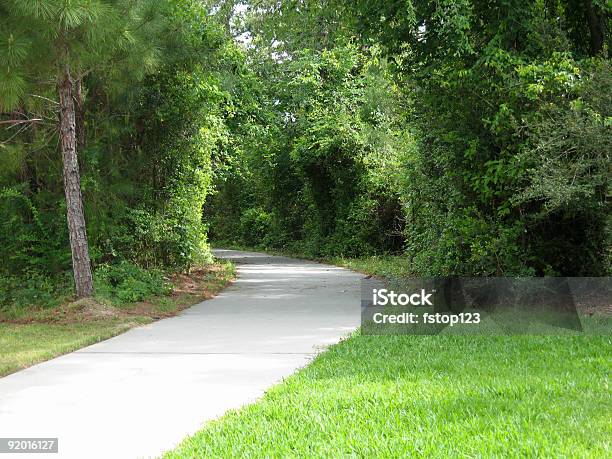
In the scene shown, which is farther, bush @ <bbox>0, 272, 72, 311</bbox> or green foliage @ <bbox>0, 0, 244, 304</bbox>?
bush @ <bbox>0, 272, 72, 311</bbox>

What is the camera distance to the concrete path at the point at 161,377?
546 cm

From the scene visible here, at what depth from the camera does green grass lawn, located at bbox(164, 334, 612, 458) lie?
4.84 m

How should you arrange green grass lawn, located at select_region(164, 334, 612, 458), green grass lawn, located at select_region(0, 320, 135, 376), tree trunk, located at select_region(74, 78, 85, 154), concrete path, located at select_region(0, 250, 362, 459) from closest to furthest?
green grass lawn, located at select_region(164, 334, 612, 458) < concrete path, located at select_region(0, 250, 362, 459) < green grass lawn, located at select_region(0, 320, 135, 376) < tree trunk, located at select_region(74, 78, 85, 154)

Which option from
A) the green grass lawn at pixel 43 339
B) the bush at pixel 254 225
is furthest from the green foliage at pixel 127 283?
the bush at pixel 254 225

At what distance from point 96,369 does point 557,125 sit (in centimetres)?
704

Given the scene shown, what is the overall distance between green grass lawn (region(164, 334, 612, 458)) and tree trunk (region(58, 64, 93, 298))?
657 cm

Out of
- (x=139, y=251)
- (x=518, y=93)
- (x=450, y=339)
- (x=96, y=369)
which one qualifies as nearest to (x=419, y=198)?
(x=518, y=93)

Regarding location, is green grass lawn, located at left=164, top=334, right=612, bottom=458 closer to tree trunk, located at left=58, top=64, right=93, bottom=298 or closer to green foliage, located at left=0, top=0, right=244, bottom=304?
tree trunk, located at left=58, top=64, right=93, bottom=298
